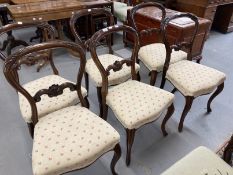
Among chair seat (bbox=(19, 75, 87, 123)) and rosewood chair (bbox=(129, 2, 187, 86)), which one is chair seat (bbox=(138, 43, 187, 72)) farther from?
chair seat (bbox=(19, 75, 87, 123))

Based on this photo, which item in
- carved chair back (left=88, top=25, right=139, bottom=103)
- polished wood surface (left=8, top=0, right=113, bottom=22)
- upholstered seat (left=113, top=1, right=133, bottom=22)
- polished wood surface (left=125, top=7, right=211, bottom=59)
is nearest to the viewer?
carved chair back (left=88, top=25, right=139, bottom=103)

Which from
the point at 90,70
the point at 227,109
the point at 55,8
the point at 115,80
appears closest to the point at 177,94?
the point at 227,109

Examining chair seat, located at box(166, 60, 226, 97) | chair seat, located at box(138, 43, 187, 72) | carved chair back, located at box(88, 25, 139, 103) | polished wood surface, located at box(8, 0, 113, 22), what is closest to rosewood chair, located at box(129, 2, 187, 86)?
chair seat, located at box(138, 43, 187, 72)

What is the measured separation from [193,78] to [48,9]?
207 cm

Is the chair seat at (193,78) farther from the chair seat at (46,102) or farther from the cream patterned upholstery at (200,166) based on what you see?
the chair seat at (46,102)

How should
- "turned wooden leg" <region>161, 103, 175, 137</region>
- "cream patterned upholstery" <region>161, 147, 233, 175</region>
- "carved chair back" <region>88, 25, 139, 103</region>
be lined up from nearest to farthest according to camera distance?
"cream patterned upholstery" <region>161, 147, 233, 175</region> → "carved chair back" <region>88, 25, 139, 103</region> → "turned wooden leg" <region>161, 103, 175, 137</region>

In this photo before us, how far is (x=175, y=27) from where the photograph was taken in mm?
2342

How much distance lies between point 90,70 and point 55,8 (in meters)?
A: 1.39

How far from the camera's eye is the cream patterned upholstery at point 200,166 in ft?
3.21

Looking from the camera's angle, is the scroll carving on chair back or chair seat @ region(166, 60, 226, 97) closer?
the scroll carving on chair back

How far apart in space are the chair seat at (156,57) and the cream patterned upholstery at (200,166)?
3.51 feet

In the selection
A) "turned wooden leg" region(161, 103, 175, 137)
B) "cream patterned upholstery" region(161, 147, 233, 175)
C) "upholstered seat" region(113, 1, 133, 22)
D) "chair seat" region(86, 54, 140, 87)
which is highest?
"upholstered seat" region(113, 1, 133, 22)

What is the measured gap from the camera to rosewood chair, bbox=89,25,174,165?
1.37 meters

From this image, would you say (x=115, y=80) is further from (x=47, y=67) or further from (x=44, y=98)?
(x=47, y=67)
